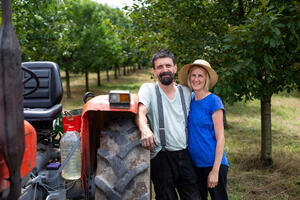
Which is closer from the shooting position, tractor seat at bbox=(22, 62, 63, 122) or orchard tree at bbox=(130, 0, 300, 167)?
orchard tree at bbox=(130, 0, 300, 167)

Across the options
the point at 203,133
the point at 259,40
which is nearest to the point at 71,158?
the point at 203,133

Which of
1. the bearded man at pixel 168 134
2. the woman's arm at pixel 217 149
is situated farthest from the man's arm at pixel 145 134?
the woman's arm at pixel 217 149

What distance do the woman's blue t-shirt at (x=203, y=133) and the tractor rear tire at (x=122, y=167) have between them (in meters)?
0.53

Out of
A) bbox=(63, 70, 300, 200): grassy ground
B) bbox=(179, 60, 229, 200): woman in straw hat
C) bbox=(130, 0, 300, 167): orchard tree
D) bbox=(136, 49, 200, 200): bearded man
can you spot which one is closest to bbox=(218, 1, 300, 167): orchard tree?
bbox=(130, 0, 300, 167): orchard tree

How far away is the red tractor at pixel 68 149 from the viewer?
116 centimetres

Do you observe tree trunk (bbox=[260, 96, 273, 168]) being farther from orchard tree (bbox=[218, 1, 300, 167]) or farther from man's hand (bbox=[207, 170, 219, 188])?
man's hand (bbox=[207, 170, 219, 188])

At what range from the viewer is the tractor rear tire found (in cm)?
184

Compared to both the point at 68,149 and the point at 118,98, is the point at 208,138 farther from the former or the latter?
the point at 68,149

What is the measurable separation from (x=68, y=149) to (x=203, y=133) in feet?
4.05

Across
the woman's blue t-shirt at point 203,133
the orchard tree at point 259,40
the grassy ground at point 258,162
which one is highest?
the orchard tree at point 259,40

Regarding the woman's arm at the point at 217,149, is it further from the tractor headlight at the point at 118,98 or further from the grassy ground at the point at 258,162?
the grassy ground at the point at 258,162

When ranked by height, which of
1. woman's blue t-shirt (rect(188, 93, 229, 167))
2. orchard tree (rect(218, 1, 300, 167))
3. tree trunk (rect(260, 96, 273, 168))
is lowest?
tree trunk (rect(260, 96, 273, 168))

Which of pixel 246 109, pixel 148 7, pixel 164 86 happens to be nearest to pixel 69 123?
pixel 164 86

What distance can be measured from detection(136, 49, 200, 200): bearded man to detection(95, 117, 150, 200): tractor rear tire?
0.32m
